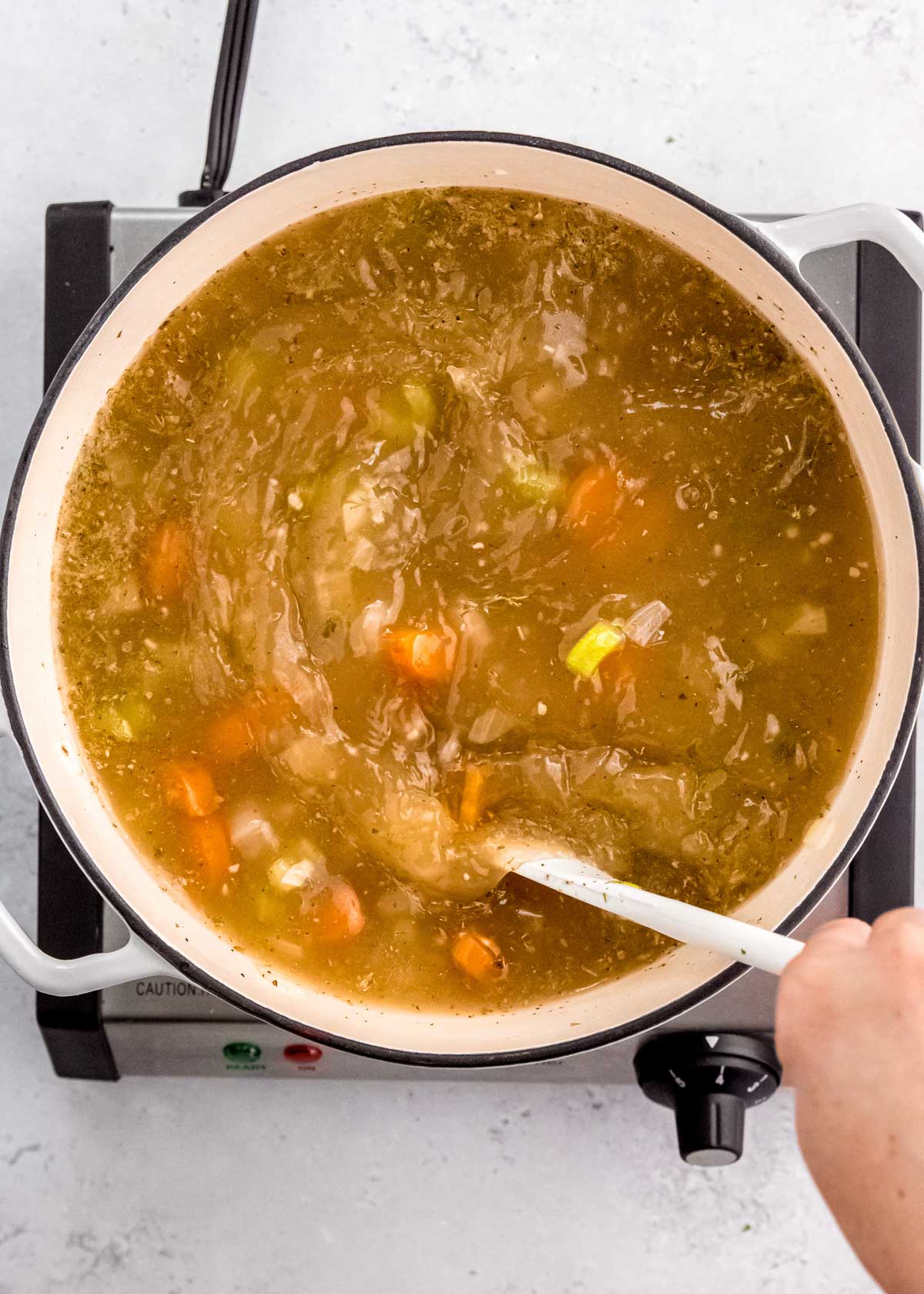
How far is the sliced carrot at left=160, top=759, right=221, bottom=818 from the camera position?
1.09 m

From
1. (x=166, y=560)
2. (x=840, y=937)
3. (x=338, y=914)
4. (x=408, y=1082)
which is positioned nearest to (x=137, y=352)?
(x=166, y=560)

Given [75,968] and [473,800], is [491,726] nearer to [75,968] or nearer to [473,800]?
[473,800]

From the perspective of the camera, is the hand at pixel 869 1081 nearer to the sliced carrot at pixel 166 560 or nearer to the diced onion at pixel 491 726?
the diced onion at pixel 491 726

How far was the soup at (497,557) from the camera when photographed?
3.45ft

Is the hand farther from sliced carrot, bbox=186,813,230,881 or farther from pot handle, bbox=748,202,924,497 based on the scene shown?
sliced carrot, bbox=186,813,230,881

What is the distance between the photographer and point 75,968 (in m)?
1.01

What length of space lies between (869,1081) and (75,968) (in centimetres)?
70

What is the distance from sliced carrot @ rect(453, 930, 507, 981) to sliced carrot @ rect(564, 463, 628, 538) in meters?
0.42

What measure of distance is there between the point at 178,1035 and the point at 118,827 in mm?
282

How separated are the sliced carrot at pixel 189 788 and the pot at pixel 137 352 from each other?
0.07 metres

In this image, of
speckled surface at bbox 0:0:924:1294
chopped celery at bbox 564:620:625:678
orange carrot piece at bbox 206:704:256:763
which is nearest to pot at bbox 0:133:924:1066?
orange carrot piece at bbox 206:704:256:763

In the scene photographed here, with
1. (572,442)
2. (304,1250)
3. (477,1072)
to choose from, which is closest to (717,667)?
(572,442)

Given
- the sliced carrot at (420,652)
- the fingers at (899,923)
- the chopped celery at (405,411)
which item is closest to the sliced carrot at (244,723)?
the sliced carrot at (420,652)

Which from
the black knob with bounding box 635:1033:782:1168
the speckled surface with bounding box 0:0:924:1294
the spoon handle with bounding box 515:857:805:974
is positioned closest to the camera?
the spoon handle with bounding box 515:857:805:974
